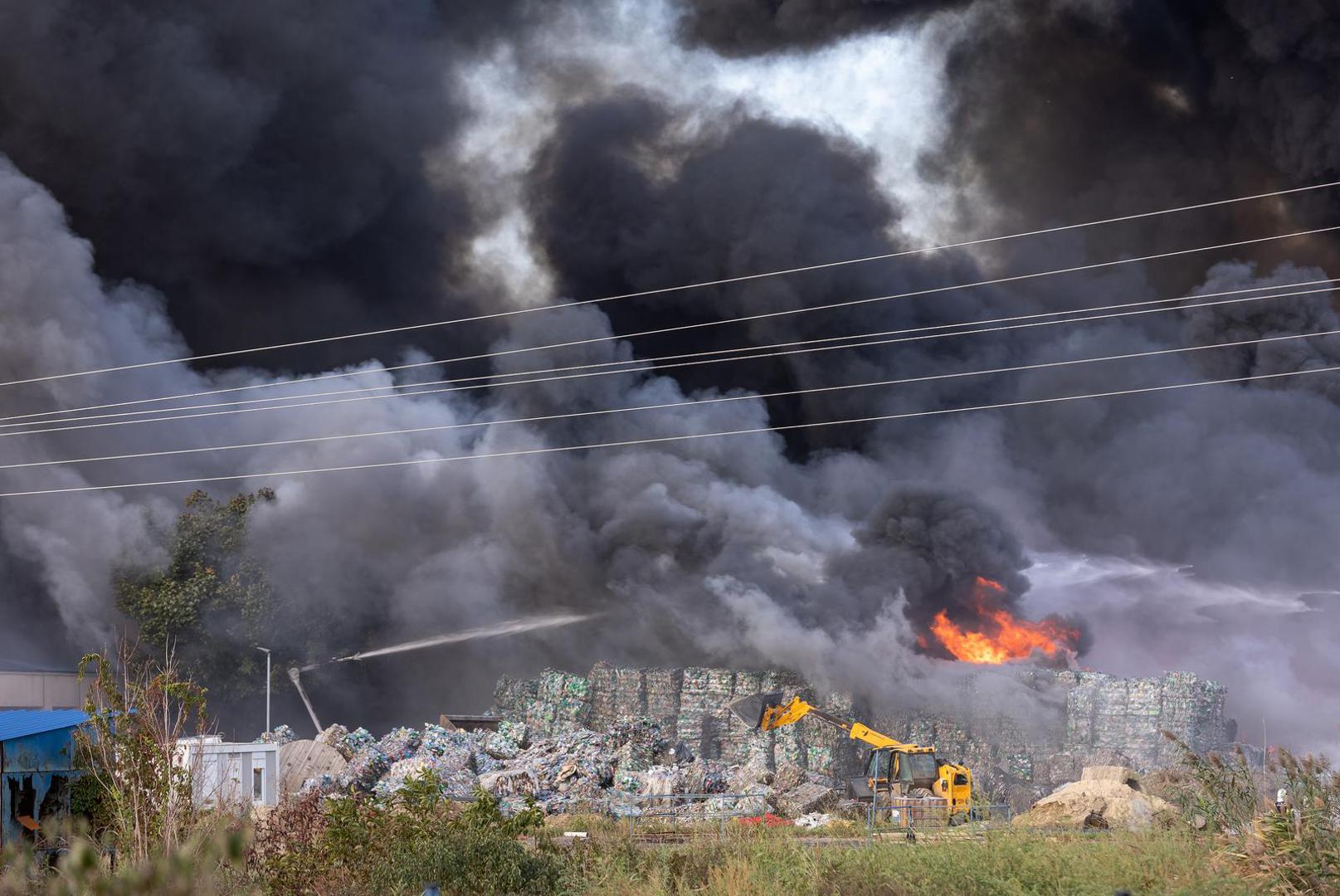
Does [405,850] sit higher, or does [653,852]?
[405,850]

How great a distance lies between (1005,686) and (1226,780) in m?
31.5

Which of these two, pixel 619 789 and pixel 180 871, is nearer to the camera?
pixel 180 871

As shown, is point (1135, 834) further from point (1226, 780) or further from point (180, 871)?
point (180, 871)

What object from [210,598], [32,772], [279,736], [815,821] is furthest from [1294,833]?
[210,598]

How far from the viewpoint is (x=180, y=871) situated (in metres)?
4.30

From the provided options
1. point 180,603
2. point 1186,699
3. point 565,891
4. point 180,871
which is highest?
point 180,603

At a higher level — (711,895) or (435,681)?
(435,681)

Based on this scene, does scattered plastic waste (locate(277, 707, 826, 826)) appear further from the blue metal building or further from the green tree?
the green tree

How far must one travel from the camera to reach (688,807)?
120ft

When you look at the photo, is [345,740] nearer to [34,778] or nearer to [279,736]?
[279,736]

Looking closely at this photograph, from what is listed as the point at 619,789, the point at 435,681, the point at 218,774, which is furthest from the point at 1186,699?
the point at 435,681

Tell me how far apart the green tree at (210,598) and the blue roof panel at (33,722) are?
3854cm

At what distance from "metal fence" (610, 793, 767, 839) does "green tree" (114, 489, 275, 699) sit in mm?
32988

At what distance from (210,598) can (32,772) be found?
43.1 m
